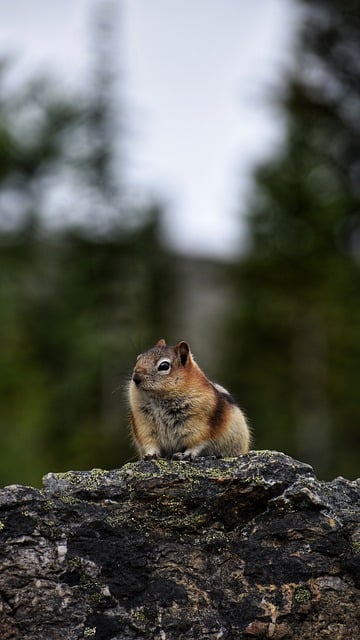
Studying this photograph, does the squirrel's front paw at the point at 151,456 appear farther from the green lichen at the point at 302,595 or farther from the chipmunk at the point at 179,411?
the green lichen at the point at 302,595

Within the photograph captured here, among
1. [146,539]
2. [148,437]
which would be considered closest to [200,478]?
[146,539]

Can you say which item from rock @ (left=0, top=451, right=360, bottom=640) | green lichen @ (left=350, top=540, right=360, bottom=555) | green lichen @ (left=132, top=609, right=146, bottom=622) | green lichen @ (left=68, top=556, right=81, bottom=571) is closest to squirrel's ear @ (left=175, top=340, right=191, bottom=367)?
rock @ (left=0, top=451, right=360, bottom=640)

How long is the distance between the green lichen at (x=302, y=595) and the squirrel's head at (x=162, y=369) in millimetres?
2960

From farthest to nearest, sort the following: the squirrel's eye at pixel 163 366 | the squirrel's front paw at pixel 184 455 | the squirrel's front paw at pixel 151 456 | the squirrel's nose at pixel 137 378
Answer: the squirrel's eye at pixel 163 366, the squirrel's nose at pixel 137 378, the squirrel's front paw at pixel 184 455, the squirrel's front paw at pixel 151 456

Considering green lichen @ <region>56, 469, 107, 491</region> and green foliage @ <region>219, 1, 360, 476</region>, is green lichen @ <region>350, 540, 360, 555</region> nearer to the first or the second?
green lichen @ <region>56, 469, 107, 491</region>

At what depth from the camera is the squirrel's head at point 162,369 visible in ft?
32.7

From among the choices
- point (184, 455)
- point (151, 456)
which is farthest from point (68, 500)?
point (184, 455)

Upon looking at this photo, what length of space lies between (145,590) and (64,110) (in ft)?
115

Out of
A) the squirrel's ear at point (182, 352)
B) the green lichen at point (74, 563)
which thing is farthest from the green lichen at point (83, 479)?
the squirrel's ear at point (182, 352)

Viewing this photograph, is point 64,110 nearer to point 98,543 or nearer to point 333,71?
point 333,71

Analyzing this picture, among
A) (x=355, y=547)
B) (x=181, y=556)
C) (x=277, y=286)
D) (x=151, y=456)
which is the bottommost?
(x=181, y=556)

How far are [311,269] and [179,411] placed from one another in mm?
28668

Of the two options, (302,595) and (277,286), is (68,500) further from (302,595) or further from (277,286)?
(277,286)

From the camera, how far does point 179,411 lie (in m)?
9.97
